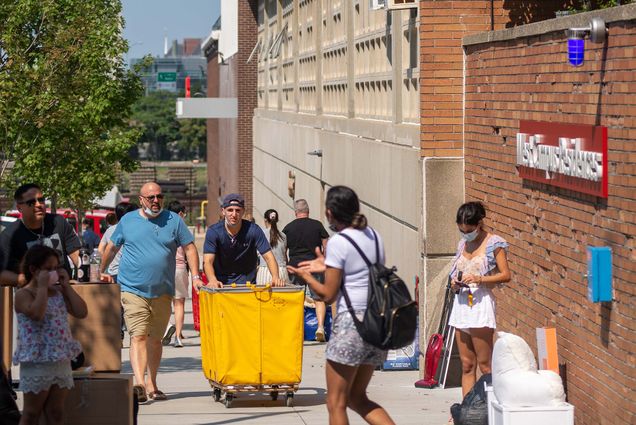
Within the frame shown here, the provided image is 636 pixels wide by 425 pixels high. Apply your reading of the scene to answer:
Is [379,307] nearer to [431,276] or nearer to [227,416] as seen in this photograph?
[227,416]

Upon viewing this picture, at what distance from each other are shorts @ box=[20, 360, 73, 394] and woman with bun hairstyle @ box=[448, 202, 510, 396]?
304cm

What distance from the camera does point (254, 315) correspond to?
36.1 feet

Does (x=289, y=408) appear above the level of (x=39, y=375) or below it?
below

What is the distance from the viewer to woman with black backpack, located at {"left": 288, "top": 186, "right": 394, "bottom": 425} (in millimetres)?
7652

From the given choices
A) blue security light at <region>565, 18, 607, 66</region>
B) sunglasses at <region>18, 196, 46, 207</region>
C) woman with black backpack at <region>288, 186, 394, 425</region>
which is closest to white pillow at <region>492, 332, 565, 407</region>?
woman with black backpack at <region>288, 186, 394, 425</region>

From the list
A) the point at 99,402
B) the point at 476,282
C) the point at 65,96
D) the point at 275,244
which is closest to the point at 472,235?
the point at 476,282

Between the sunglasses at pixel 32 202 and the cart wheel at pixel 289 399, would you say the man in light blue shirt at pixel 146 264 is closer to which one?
the cart wheel at pixel 289 399

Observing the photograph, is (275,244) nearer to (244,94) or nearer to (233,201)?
(233,201)

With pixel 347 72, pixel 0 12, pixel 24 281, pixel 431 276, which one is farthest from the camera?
pixel 347 72

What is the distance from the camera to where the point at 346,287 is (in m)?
7.70

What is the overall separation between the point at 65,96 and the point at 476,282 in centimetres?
1417

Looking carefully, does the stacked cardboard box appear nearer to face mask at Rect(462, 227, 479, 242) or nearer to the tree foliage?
face mask at Rect(462, 227, 479, 242)

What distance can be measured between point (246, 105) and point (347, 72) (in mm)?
22356

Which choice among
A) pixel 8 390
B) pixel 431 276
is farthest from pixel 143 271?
pixel 431 276
